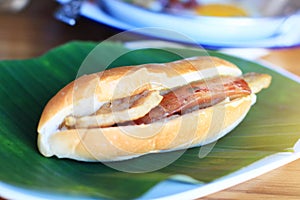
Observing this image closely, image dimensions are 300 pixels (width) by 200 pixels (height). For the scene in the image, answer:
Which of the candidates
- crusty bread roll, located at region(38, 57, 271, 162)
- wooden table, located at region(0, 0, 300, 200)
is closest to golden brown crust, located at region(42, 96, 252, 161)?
crusty bread roll, located at region(38, 57, 271, 162)

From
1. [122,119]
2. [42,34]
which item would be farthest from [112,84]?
[42,34]

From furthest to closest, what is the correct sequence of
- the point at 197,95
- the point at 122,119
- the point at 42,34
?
the point at 42,34 → the point at 197,95 → the point at 122,119

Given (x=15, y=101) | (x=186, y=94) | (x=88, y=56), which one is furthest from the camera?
(x=88, y=56)

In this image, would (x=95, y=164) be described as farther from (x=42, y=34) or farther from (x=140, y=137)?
(x=42, y=34)

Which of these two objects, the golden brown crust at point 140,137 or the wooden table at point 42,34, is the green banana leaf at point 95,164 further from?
the wooden table at point 42,34

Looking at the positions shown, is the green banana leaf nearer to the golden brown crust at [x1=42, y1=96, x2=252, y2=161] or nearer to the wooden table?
the golden brown crust at [x1=42, y1=96, x2=252, y2=161]

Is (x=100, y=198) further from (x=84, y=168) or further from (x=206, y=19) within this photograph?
(x=206, y=19)

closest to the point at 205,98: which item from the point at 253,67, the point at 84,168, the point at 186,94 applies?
the point at 186,94
